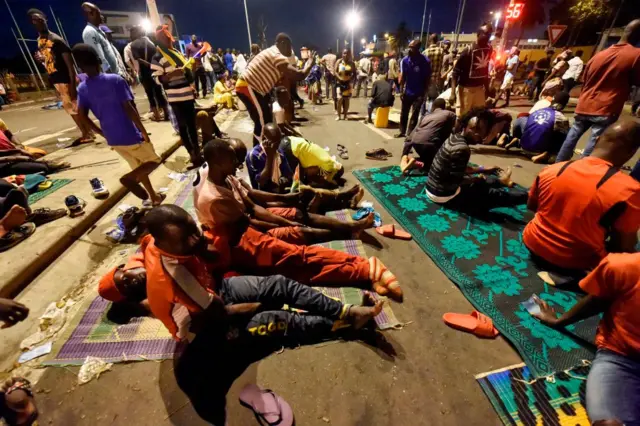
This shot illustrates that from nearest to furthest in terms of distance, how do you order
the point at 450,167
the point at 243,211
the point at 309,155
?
1. the point at 243,211
2. the point at 450,167
3. the point at 309,155

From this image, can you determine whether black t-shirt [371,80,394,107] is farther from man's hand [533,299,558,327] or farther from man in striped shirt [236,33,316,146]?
man's hand [533,299,558,327]

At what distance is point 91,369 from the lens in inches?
72.9

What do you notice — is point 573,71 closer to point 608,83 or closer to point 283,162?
point 608,83

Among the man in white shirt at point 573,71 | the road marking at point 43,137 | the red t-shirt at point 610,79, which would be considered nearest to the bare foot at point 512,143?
the red t-shirt at point 610,79

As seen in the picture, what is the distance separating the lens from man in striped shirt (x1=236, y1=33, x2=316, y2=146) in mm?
4461

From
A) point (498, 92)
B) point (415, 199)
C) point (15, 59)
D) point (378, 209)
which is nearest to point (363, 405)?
point (378, 209)

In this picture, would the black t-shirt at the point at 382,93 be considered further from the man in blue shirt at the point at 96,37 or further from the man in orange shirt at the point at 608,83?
the man in blue shirt at the point at 96,37

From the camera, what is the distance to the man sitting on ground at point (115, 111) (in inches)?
115

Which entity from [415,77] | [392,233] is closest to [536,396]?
[392,233]

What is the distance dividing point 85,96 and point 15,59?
27.2 meters

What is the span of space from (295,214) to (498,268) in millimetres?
2045

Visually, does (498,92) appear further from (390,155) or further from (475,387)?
(475,387)

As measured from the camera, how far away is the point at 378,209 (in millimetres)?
3674

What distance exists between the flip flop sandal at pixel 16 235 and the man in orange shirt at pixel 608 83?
692 centimetres
